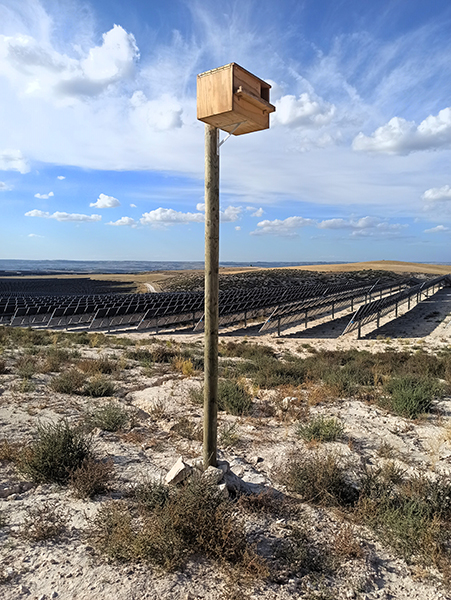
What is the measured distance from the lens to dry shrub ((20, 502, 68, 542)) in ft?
9.31

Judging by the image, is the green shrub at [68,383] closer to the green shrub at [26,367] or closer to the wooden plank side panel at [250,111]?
the green shrub at [26,367]

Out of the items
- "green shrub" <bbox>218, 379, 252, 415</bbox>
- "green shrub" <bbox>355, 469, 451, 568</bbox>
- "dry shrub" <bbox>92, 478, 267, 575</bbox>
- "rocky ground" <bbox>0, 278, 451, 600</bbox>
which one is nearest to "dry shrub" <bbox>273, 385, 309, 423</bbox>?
"rocky ground" <bbox>0, 278, 451, 600</bbox>

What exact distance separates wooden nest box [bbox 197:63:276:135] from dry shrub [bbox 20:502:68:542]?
3496 mm

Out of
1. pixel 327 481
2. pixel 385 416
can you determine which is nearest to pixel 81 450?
pixel 327 481

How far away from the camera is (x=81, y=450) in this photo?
3982mm

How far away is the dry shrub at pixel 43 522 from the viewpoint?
2.84m

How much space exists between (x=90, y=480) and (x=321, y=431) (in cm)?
297

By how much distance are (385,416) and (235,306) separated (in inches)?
547

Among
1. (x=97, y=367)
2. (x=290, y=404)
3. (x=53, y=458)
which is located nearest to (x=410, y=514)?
(x=53, y=458)

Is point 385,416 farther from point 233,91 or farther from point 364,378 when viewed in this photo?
point 233,91

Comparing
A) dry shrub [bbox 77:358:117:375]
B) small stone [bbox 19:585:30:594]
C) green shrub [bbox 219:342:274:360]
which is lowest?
green shrub [bbox 219:342:274:360]

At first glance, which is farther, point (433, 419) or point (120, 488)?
point (433, 419)

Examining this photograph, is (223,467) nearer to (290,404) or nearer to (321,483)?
(321,483)

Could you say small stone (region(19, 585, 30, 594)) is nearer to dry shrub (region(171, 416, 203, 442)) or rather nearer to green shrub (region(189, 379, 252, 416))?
dry shrub (region(171, 416, 203, 442))
